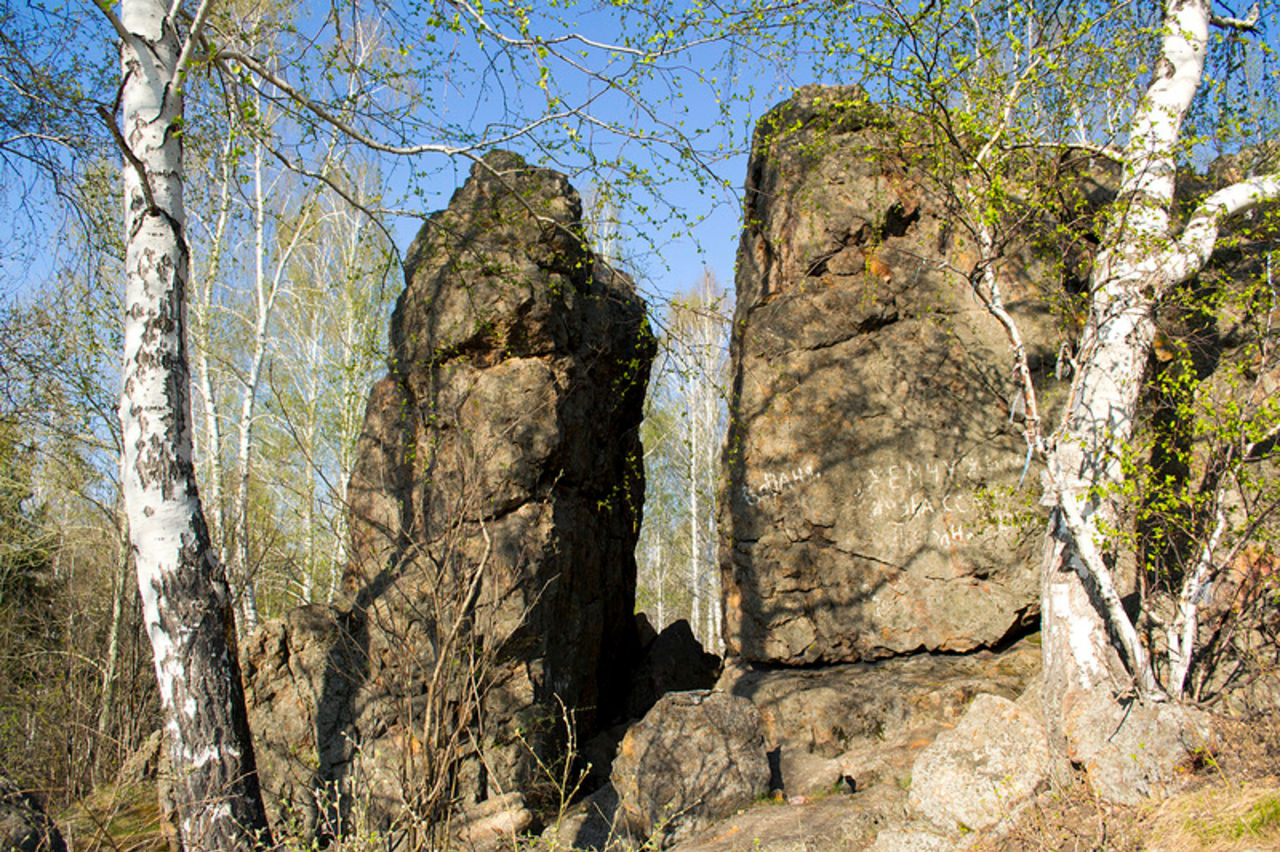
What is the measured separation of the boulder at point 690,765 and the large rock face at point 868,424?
1.66m

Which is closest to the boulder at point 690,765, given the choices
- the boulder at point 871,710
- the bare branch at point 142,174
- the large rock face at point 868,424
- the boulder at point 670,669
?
the boulder at point 871,710

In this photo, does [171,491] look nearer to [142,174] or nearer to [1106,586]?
[142,174]

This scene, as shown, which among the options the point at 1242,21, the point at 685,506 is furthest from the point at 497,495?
the point at 685,506

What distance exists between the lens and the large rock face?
6.96 m

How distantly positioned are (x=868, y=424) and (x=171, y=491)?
18.0 feet

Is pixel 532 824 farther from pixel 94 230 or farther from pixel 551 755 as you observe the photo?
pixel 94 230

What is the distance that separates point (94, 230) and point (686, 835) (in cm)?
640

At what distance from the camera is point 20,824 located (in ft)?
13.8

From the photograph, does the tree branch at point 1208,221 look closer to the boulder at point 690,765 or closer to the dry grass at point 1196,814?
the dry grass at point 1196,814

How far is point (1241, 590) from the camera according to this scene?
206 inches


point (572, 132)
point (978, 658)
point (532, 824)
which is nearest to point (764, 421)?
point (978, 658)

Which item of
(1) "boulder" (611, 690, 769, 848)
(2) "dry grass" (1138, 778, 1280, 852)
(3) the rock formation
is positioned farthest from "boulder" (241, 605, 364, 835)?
(2) "dry grass" (1138, 778, 1280, 852)

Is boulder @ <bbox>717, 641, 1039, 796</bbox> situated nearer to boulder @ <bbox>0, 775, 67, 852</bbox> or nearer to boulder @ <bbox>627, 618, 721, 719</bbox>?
boulder @ <bbox>627, 618, 721, 719</bbox>

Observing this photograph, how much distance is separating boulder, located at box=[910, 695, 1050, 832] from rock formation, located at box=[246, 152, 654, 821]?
8.14 feet
